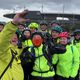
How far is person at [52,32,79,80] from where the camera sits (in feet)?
26.6

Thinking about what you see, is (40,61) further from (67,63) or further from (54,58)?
(67,63)

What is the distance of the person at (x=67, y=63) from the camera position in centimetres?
809

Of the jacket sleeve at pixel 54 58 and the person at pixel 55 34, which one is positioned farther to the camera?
the person at pixel 55 34

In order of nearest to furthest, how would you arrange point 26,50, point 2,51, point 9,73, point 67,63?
1. point 2,51
2. point 9,73
3. point 26,50
4. point 67,63

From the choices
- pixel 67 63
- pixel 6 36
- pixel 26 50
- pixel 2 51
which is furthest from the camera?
pixel 67 63

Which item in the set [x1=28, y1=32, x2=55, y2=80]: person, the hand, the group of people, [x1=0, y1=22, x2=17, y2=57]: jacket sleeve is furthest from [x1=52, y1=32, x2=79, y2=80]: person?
the hand

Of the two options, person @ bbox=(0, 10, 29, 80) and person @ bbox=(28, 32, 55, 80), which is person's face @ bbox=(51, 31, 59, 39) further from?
person @ bbox=(0, 10, 29, 80)

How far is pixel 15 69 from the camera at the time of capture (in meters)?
6.48

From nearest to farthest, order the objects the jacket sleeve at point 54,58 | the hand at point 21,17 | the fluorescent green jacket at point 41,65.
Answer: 1. the hand at point 21,17
2. the fluorescent green jacket at point 41,65
3. the jacket sleeve at point 54,58

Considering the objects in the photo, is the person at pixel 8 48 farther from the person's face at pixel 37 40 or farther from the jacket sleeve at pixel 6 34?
the person's face at pixel 37 40

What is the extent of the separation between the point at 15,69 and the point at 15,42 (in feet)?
1.90

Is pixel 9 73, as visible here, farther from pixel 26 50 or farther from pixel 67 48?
pixel 67 48

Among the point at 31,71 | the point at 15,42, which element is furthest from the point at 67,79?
the point at 15,42

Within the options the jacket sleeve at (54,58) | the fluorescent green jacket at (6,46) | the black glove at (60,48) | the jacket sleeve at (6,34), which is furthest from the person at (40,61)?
the jacket sleeve at (6,34)
